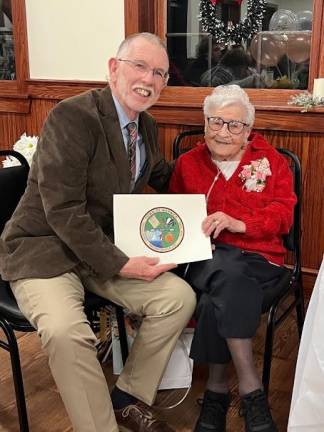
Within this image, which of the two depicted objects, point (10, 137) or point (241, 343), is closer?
point (241, 343)

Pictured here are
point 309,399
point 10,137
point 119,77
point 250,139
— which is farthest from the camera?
point 10,137

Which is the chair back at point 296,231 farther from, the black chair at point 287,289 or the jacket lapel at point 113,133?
the jacket lapel at point 113,133

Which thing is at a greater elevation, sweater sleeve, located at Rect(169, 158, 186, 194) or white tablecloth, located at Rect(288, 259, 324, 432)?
sweater sleeve, located at Rect(169, 158, 186, 194)

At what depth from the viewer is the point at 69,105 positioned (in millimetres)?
1618

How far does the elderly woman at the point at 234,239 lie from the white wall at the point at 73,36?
3.36ft

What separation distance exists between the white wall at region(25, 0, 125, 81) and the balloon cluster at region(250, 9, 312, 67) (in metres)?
0.68

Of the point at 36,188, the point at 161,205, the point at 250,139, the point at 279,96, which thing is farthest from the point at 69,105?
the point at 279,96

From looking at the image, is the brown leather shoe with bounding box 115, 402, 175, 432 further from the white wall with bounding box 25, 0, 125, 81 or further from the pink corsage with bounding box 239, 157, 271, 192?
the white wall with bounding box 25, 0, 125, 81

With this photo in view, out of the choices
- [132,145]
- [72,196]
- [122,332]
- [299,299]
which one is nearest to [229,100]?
[132,145]

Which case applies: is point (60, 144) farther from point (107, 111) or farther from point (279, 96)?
point (279, 96)

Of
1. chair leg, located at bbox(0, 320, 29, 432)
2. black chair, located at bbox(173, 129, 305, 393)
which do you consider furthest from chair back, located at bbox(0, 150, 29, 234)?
black chair, located at bbox(173, 129, 305, 393)

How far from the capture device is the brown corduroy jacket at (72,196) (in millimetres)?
1577

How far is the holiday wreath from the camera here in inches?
98.4

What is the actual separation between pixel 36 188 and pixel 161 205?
400 millimetres
